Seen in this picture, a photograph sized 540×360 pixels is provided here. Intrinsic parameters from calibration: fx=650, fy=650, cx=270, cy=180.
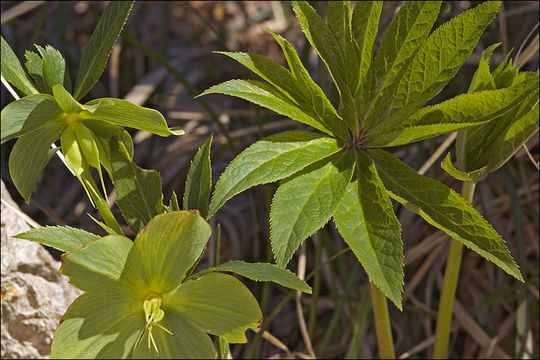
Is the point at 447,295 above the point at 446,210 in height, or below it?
below

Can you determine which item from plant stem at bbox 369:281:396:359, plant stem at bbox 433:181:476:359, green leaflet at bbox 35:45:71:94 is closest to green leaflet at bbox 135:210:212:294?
green leaflet at bbox 35:45:71:94

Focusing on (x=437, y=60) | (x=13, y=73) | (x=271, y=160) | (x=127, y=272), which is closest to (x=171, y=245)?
(x=127, y=272)

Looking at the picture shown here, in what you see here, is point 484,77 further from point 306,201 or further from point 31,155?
point 31,155

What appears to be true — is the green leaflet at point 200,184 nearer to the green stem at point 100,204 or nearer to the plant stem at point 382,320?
the green stem at point 100,204

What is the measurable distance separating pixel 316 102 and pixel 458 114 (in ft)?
0.54

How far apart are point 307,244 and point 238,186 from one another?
2.69 feet

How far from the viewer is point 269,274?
24.5 inches

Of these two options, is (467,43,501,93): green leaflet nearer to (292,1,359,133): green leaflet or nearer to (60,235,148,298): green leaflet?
(292,1,359,133): green leaflet

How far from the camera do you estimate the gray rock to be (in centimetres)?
106

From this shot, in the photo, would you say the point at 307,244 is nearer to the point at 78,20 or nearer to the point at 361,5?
the point at 361,5

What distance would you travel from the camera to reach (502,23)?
1.36 metres

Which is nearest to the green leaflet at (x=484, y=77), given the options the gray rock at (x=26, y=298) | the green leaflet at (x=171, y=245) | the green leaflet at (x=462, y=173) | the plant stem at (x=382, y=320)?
the green leaflet at (x=462, y=173)

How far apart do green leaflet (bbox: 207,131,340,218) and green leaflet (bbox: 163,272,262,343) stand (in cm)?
9

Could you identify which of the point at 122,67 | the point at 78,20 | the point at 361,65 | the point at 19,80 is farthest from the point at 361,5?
the point at 78,20
